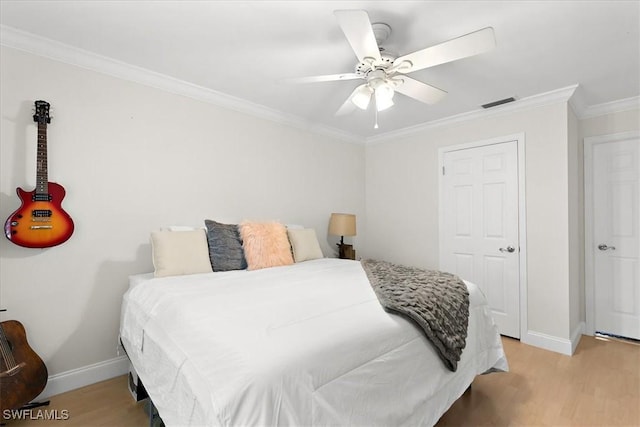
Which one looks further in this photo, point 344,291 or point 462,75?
point 462,75

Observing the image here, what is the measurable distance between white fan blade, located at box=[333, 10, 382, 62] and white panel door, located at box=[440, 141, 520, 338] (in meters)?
2.14

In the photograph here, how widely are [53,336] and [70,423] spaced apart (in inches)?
24.2

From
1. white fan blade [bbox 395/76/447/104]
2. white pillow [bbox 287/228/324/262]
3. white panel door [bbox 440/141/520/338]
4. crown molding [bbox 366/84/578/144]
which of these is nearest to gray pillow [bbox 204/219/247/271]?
white pillow [bbox 287/228/324/262]

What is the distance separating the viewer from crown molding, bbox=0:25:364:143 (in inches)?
78.4

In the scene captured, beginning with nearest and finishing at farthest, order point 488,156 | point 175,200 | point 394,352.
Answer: point 394,352 → point 175,200 → point 488,156

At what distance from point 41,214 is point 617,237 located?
195 inches

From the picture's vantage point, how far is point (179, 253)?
2.22 meters

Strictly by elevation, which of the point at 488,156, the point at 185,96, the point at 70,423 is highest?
the point at 185,96

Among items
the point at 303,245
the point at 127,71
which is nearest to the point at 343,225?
the point at 303,245

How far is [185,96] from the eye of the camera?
2.74 meters

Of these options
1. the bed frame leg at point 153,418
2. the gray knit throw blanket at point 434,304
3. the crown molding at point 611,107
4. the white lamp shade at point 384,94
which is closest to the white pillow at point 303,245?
the gray knit throw blanket at point 434,304

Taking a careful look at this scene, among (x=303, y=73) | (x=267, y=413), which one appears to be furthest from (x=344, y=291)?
(x=303, y=73)

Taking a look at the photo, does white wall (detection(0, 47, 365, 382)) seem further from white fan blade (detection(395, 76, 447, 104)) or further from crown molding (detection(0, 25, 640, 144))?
white fan blade (detection(395, 76, 447, 104))

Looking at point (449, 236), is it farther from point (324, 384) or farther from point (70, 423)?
point (70, 423)
